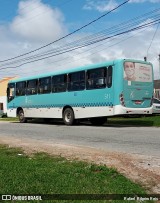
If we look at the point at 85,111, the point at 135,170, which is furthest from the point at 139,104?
the point at 135,170

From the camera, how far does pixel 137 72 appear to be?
19766mm

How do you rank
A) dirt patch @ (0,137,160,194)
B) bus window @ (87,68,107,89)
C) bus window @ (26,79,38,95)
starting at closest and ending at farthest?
dirt patch @ (0,137,160,194)
bus window @ (87,68,107,89)
bus window @ (26,79,38,95)

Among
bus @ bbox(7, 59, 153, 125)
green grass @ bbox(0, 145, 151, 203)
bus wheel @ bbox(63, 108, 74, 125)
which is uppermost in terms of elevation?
bus @ bbox(7, 59, 153, 125)

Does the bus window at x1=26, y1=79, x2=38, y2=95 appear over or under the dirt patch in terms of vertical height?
over

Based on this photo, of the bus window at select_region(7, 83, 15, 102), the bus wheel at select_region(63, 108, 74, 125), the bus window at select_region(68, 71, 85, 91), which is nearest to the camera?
the bus window at select_region(68, 71, 85, 91)

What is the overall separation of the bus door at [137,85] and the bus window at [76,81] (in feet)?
9.06

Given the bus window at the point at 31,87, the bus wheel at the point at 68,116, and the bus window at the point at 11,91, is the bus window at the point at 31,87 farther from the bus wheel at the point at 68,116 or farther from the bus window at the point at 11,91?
the bus wheel at the point at 68,116

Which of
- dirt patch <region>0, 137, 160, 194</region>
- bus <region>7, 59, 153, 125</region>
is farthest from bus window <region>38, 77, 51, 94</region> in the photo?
dirt patch <region>0, 137, 160, 194</region>

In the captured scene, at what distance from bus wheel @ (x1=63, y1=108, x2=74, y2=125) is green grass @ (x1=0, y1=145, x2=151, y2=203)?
13.2 metres

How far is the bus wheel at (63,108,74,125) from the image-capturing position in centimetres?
2223

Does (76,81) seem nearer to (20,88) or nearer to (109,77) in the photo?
(109,77)

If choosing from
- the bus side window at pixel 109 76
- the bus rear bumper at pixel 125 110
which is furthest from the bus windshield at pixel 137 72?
the bus rear bumper at pixel 125 110

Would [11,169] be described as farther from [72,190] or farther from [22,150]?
[22,150]

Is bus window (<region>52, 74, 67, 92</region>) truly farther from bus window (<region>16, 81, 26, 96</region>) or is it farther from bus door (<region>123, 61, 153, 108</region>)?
bus door (<region>123, 61, 153, 108</region>)
